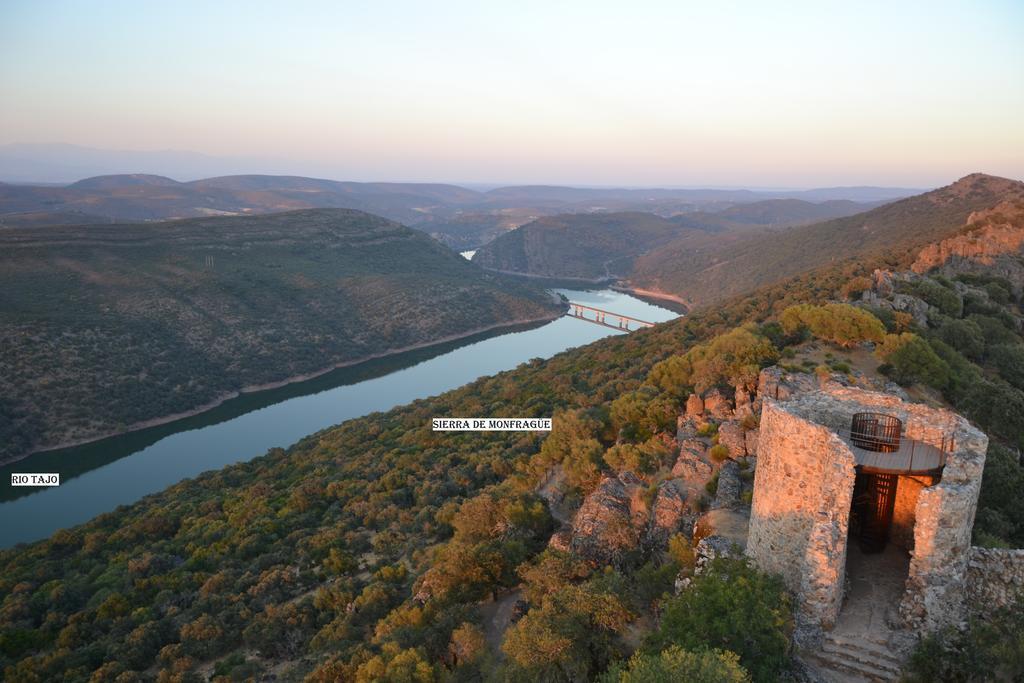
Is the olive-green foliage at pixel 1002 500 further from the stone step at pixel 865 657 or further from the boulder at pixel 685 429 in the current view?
the boulder at pixel 685 429

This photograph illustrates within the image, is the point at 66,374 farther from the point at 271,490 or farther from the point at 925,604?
the point at 925,604

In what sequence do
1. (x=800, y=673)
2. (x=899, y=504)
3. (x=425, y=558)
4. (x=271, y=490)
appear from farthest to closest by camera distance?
(x=271, y=490)
(x=425, y=558)
(x=899, y=504)
(x=800, y=673)

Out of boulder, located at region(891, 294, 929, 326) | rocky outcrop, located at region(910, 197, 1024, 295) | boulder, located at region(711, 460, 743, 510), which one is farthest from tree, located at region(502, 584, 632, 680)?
rocky outcrop, located at region(910, 197, 1024, 295)

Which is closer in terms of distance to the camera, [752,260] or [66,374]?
[66,374]

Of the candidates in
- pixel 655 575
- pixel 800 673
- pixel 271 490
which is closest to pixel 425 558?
pixel 655 575

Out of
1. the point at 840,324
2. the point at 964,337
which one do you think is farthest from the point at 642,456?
the point at 964,337

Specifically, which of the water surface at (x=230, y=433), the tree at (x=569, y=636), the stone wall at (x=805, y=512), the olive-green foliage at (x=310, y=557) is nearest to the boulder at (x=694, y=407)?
the olive-green foliage at (x=310, y=557)
